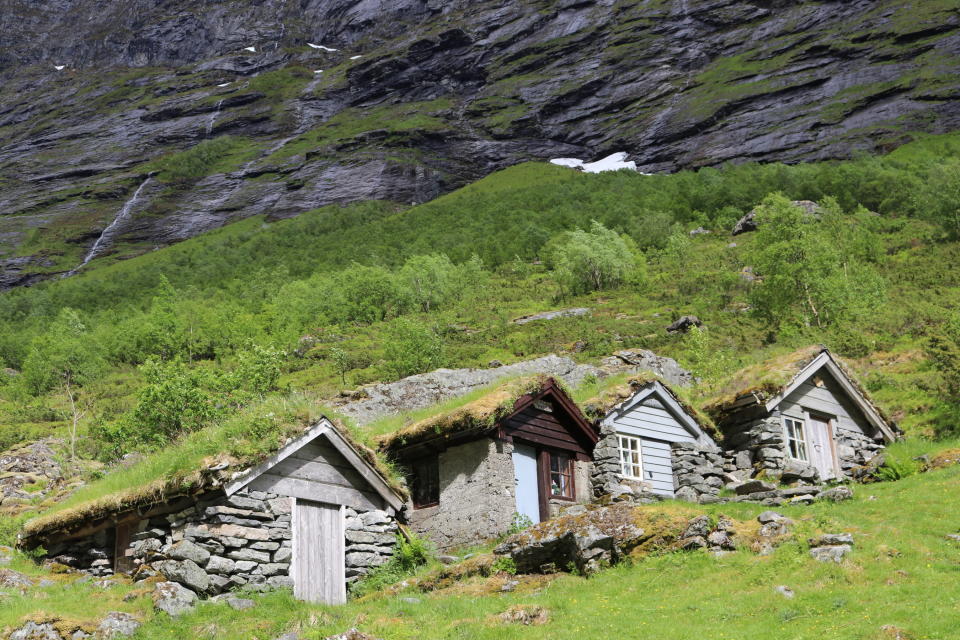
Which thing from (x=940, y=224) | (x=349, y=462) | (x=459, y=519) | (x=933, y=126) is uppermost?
(x=933, y=126)

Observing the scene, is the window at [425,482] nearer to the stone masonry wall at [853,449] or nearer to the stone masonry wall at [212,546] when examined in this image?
the stone masonry wall at [212,546]

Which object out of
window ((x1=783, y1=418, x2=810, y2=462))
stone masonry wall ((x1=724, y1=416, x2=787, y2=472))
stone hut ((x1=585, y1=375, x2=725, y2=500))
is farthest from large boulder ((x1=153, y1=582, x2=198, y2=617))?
window ((x1=783, y1=418, x2=810, y2=462))

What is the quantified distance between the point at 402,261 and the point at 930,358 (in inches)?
3170

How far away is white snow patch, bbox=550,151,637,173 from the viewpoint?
559 ft

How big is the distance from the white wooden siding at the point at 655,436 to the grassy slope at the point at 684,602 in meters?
8.26

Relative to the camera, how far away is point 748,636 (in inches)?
538

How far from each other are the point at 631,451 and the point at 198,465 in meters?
14.1

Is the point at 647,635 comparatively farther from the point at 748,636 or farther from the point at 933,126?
the point at 933,126

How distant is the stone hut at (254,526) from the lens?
18.2 meters

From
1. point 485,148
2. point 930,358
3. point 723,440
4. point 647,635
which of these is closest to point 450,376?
point 723,440

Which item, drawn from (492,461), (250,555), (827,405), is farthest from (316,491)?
(827,405)

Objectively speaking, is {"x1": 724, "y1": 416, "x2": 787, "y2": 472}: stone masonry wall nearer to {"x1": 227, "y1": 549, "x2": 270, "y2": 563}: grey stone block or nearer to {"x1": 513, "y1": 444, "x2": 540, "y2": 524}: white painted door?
{"x1": 513, "y1": 444, "x2": 540, "y2": 524}: white painted door

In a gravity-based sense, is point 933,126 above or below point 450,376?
above

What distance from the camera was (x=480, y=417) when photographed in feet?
75.3
